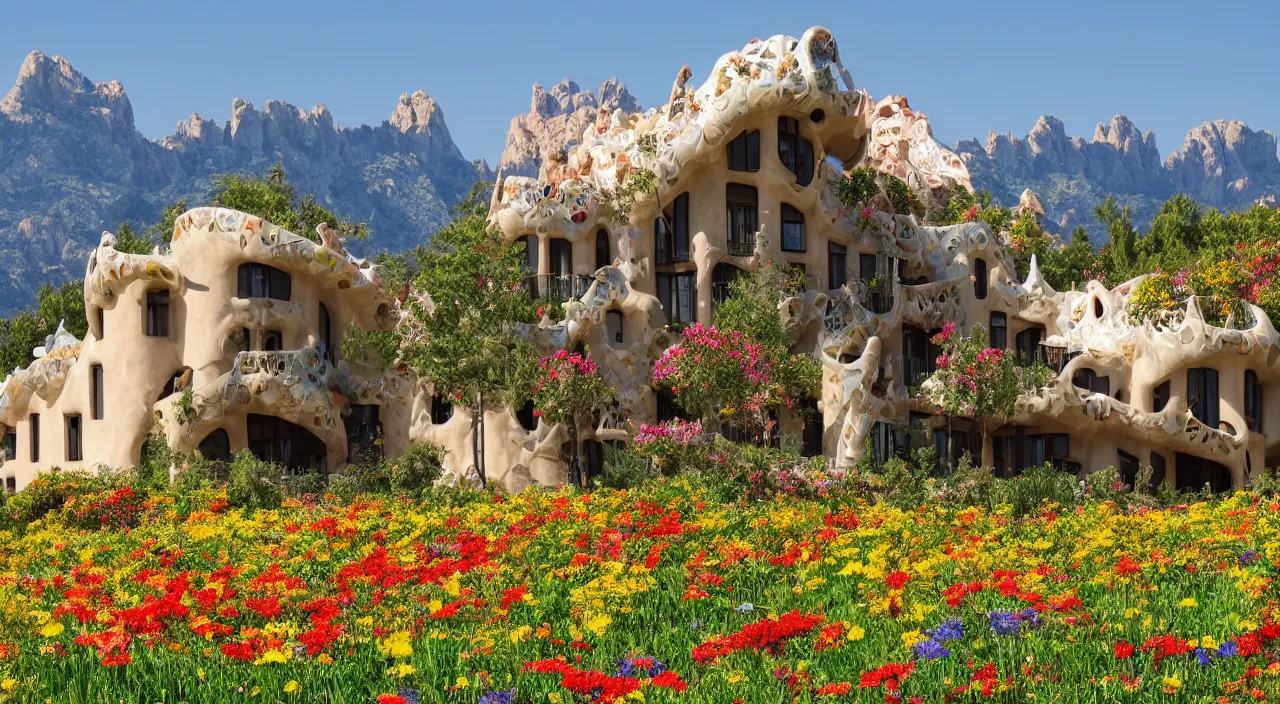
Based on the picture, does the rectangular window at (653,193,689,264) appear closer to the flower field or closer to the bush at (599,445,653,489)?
the bush at (599,445,653,489)

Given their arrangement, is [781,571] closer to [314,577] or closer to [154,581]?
[314,577]

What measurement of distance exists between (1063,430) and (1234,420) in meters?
6.11

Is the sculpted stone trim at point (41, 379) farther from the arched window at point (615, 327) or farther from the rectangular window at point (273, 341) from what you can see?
the arched window at point (615, 327)

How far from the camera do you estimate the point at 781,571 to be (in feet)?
52.1

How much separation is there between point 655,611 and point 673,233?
37.0 metres

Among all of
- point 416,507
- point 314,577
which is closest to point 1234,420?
point 416,507

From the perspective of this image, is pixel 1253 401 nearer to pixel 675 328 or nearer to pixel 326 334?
pixel 675 328

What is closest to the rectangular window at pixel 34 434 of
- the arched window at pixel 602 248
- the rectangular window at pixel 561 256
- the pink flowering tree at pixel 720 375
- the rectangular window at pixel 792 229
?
the rectangular window at pixel 561 256

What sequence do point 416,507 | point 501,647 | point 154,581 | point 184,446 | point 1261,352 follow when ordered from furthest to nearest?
point 1261,352, point 184,446, point 416,507, point 154,581, point 501,647

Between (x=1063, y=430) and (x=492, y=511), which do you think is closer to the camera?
(x=492, y=511)

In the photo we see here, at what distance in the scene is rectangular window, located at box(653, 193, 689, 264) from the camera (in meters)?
50.1

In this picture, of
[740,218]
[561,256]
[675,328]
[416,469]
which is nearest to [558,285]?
[561,256]

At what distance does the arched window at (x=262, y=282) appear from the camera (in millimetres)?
46688

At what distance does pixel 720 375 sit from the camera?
42.2 metres
